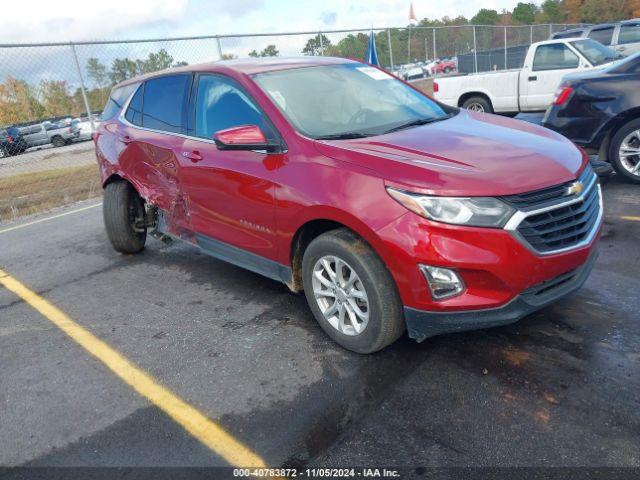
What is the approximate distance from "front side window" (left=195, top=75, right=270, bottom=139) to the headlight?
1.30 meters

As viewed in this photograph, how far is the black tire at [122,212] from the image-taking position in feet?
17.4

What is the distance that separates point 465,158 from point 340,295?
42.2 inches

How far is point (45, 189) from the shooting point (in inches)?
429

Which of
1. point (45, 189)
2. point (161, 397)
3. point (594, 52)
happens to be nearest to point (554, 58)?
point (594, 52)

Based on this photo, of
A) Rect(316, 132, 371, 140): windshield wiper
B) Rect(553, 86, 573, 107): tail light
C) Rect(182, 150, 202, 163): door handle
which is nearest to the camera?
Rect(316, 132, 371, 140): windshield wiper

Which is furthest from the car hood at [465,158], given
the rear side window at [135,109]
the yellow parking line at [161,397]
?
the rear side window at [135,109]

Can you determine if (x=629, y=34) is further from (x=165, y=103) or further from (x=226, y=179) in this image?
(x=226, y=179)

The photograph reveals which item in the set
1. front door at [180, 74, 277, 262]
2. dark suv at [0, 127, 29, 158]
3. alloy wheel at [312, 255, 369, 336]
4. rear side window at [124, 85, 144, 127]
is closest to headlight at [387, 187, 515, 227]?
alloy wheel at [312, 255, 369, 336]

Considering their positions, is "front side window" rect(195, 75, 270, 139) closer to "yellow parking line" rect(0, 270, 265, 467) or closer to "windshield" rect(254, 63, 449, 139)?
"windshield" rect(254, 63, 449, 139)

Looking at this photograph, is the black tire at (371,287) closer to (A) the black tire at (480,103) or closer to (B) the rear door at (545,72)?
(B) the rear door at (545,72)

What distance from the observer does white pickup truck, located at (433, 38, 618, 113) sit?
34.0ft

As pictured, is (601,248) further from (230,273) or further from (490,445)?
(230,273)

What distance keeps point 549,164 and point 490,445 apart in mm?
1557

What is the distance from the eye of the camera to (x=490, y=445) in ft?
7.86
